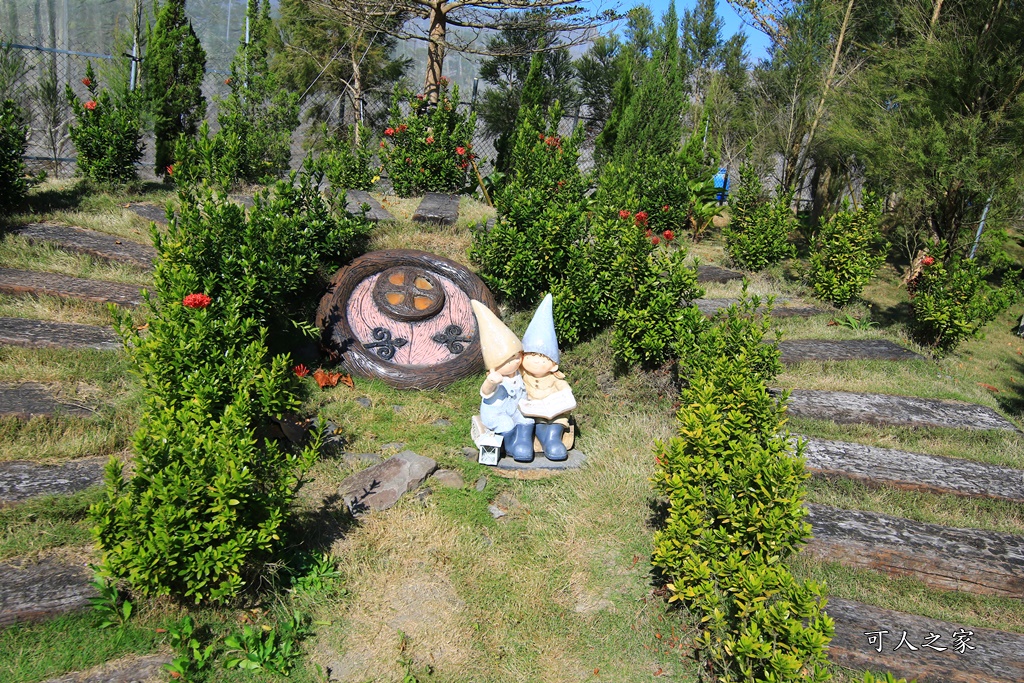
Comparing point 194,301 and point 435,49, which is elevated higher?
point 435,49

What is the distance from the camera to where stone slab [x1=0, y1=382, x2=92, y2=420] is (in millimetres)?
4465

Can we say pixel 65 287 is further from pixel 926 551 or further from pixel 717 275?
pixel 717 275

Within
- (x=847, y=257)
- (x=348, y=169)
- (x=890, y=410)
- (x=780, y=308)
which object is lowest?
(x=890, y=410)

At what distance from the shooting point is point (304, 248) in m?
6.02

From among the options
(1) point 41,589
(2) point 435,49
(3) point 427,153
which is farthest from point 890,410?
(2) point 435,49

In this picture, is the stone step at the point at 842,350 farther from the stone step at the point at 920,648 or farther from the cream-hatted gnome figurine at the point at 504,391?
the stone step at the point at 920,648

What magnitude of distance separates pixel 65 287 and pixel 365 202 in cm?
280

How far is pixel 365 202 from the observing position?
7496 mm

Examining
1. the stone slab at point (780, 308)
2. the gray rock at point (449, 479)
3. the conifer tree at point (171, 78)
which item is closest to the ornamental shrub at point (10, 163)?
the conifer tree at point (171, 78)

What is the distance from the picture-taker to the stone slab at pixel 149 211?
7574mm

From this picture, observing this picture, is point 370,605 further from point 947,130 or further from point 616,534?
point 947,130

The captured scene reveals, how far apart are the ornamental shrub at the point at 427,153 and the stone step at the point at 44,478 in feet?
19.4

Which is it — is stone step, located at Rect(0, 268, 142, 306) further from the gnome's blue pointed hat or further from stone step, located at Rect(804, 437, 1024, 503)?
stone step, located at Rect(804, 437, 1024, 503)

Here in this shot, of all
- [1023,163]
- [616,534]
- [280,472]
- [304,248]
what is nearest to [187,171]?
[304,248]
